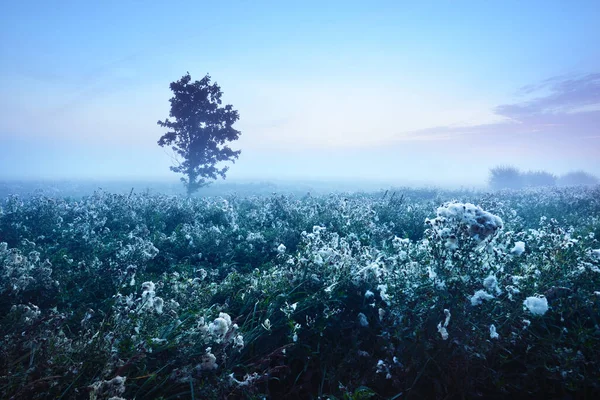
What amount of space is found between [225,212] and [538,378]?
10963mm

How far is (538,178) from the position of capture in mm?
62406

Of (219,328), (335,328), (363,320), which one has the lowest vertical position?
(335,328)

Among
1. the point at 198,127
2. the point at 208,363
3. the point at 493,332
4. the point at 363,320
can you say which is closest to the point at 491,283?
the point at 493,332

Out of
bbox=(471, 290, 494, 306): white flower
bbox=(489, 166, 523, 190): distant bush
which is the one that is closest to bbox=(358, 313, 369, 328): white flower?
bbox=(471, 290, 494, 306): white flower

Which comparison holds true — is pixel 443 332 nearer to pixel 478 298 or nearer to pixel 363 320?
pixel 478 298

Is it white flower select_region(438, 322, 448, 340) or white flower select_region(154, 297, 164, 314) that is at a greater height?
white flower select_region(154, 297, 164, 314)

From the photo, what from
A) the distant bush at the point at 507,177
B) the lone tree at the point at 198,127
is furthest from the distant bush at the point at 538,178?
the lone tree at the point at 198,127

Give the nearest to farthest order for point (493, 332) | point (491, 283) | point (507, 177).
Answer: point (493, 332) < point (491, 283) < point (507, 177)

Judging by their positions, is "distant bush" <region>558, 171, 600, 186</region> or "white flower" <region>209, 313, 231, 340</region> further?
"distant bush" <region>558, 171, 600, 186</region>

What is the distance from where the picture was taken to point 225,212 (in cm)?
1270

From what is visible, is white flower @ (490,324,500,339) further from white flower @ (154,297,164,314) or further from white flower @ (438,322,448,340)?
white flower @ (154,297,164,314)

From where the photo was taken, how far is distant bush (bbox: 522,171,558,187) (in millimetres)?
61312

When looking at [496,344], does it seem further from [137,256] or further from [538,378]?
[137,256]

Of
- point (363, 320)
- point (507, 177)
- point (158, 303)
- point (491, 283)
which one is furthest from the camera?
point (507, 177)
